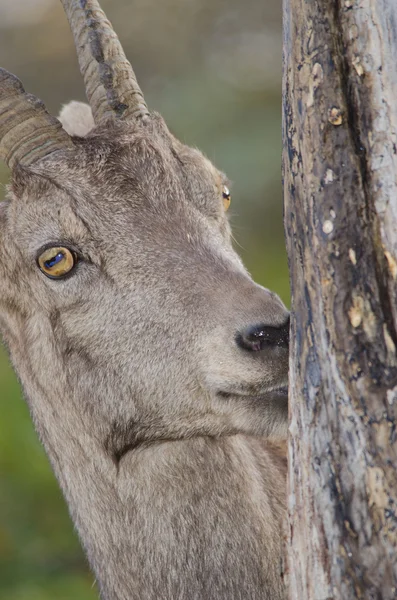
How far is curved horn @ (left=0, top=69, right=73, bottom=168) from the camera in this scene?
4.52 m

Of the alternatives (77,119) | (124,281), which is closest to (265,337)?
(124,281)

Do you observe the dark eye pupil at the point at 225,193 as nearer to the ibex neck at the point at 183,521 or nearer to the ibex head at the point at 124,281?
the ibex head at the point at 124,281

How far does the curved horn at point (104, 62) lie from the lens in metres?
4.81

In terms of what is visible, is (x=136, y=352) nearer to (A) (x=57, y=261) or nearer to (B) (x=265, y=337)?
(A) (x=57, y=261)

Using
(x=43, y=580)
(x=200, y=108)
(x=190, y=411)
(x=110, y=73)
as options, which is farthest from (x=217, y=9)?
(x=190, y=411)

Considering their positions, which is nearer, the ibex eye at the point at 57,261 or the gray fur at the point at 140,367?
the gray fur at the point at 140,367

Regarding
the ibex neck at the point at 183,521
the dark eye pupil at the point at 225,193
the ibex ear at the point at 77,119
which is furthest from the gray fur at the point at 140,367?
the ibex ear at the point at 77,119

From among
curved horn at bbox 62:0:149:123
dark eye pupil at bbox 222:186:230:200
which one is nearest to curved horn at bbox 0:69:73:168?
curved horn at bbox 62:0:149:123

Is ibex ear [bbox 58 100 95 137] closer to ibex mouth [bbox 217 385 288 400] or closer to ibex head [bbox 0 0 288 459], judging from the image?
ibex head [bbox 0 0 288 459]

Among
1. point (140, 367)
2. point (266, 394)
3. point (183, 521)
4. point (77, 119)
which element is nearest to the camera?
point (266, 394)

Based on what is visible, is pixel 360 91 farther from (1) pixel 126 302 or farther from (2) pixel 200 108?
(2) pixel 200 108

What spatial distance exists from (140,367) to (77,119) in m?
2.21

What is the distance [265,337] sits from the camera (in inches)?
140

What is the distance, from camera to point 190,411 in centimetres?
402
